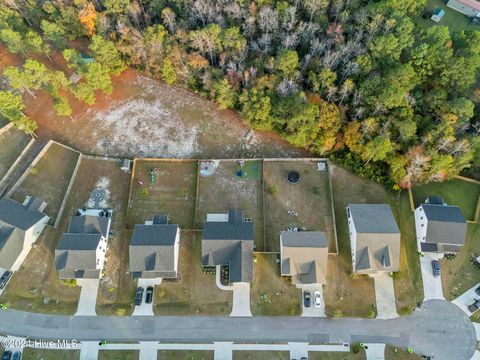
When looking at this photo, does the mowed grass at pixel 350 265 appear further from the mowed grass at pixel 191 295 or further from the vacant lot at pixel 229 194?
the mowed grass at pixel 191 295

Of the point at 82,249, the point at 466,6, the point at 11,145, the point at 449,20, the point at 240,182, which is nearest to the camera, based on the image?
the point at 82,249

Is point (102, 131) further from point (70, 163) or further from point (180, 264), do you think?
point (180, 264)

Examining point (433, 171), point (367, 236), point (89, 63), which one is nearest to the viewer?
point (367, 236)

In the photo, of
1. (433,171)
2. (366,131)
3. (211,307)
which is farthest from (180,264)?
(433,171)

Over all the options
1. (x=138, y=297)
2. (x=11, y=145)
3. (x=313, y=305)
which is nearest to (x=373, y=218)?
(x=313, y=305)

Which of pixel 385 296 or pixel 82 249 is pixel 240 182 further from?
pixel 385 296

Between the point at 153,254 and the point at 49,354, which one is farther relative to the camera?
the point at 153,254
